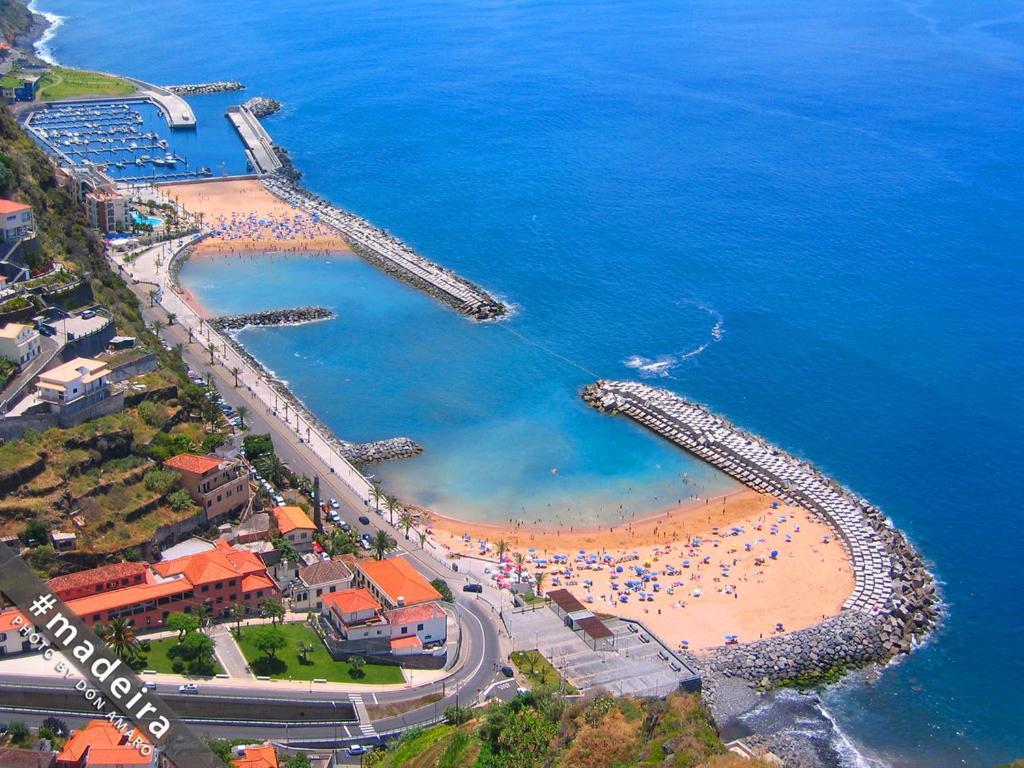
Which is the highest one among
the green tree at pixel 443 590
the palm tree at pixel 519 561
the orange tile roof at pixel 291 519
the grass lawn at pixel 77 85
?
the grass lawn at pixel 77 85

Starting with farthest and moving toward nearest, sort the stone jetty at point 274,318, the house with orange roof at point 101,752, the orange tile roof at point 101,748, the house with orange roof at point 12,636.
Result: the stone jetty at point 274,318 → the house with orange roof at point 12,636 → the orange tile roof at point 101,748 → the house with orange roof at point 101,752

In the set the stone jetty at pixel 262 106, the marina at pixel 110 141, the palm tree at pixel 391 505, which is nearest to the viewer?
the palm tree at pixel 391 505

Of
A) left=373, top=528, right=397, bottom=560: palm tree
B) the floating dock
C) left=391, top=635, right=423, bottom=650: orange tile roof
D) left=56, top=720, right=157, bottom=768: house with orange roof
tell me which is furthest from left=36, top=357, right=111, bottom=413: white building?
the floating dock

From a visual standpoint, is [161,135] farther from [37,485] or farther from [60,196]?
[37,485]

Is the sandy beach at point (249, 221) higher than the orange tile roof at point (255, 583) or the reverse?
the reverse

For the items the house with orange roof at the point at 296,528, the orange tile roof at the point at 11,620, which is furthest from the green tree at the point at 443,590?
the orange tile roof at the point at 11,620

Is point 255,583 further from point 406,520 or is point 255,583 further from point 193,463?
point 406,520

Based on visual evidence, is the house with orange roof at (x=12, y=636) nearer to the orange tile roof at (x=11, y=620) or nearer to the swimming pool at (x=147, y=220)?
the orange tile roof at (x=11, y=620)

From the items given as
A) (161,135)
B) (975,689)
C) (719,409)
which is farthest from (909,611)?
(161,135)

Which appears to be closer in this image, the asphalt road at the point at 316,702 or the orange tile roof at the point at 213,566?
the asphalt road at the point at 316,702
